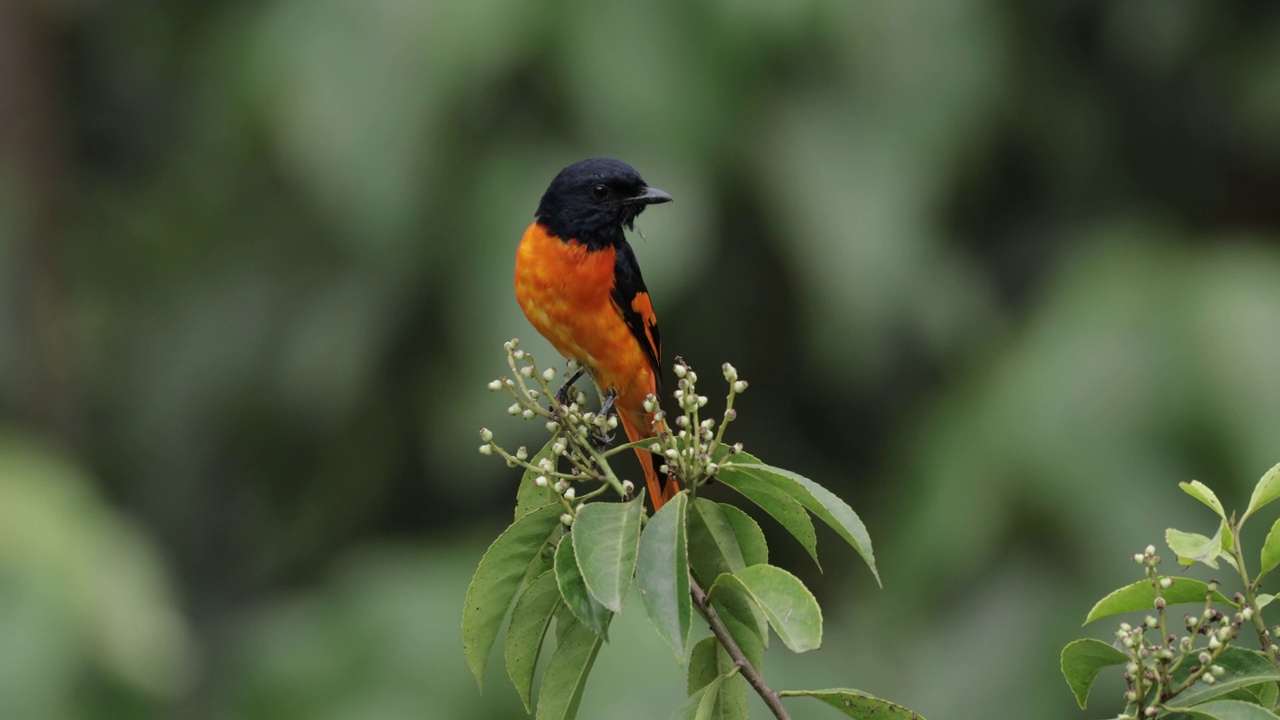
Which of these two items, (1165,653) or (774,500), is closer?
(1165,653)

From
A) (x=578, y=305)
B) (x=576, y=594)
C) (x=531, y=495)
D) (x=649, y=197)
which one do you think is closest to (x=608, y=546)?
(x=576, y=594)

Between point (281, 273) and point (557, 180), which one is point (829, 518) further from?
point (281, 273)

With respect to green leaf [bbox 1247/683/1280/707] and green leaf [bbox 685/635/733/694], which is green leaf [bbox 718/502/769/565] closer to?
green leaf [bbox 685/635/733/694]

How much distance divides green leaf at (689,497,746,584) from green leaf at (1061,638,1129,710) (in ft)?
1.28

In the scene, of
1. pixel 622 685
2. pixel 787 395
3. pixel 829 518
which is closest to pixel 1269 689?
pixel 829 518

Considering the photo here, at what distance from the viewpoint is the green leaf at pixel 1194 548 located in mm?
1378

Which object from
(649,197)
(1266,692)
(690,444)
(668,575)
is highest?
(649,197)

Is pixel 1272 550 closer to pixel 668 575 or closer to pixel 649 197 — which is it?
pixel 668 575

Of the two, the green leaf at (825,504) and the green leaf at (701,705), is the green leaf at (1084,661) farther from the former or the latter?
the green leaf at (701,705)

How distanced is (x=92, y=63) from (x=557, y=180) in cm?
475

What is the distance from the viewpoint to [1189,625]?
142 centimetres

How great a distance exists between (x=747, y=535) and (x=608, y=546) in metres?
0.26

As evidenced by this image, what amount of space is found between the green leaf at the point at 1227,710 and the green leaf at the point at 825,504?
337 millimetres

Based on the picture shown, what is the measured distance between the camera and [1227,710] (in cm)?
135
